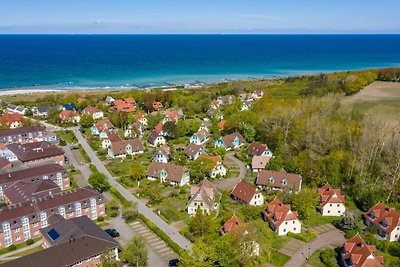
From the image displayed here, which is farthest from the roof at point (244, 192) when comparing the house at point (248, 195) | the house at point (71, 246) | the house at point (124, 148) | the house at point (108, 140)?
the house at point (108, 140)

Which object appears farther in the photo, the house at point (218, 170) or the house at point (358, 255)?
the house at point (218, 170)

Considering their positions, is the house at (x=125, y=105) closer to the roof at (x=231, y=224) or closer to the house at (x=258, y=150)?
the house at (x=258, y=150)

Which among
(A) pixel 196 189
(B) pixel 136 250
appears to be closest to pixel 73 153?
(A) pixel 196 189

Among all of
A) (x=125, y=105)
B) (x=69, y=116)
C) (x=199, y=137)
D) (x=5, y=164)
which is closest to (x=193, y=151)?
(x=199, y=137)

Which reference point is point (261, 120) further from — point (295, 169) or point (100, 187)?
point (100, 187)

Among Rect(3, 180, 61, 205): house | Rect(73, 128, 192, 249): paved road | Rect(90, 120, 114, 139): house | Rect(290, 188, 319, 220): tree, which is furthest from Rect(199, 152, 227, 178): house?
Rect(90, 120, 114, 139): house

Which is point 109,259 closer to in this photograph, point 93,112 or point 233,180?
point 233,180
